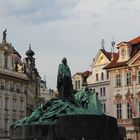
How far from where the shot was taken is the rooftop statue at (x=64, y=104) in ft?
80.6

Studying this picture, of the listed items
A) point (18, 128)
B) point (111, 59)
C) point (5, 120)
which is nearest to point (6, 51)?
point (5, 120)

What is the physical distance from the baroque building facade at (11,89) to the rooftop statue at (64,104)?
112ft

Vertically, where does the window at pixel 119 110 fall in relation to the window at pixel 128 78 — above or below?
below

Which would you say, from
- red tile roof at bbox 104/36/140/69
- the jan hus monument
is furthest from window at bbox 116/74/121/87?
the jan hus monument

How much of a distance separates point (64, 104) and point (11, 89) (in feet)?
125

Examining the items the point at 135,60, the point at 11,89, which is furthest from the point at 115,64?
the point at 11,89

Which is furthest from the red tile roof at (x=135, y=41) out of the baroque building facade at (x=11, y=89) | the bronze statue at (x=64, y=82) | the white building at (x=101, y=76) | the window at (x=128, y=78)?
the bronze statue at (x=64, y=82)

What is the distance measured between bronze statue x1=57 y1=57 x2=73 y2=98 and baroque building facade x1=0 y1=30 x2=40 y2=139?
113 ft

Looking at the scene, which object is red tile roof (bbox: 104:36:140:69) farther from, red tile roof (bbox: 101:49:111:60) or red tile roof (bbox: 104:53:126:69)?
red tile roof (bbox: 101:49:111:60)

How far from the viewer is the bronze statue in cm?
2536

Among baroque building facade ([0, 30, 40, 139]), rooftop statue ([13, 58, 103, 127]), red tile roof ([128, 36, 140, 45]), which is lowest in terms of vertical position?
rooftop statue ([13, 58, 103, 127])

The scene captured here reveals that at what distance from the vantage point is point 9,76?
62344 mm

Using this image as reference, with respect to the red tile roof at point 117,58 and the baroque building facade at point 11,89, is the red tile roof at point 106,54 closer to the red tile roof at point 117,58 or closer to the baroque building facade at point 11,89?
the red tile roof at point 117,58

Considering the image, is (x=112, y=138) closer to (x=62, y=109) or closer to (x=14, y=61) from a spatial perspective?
A: (x=62, y=109)
